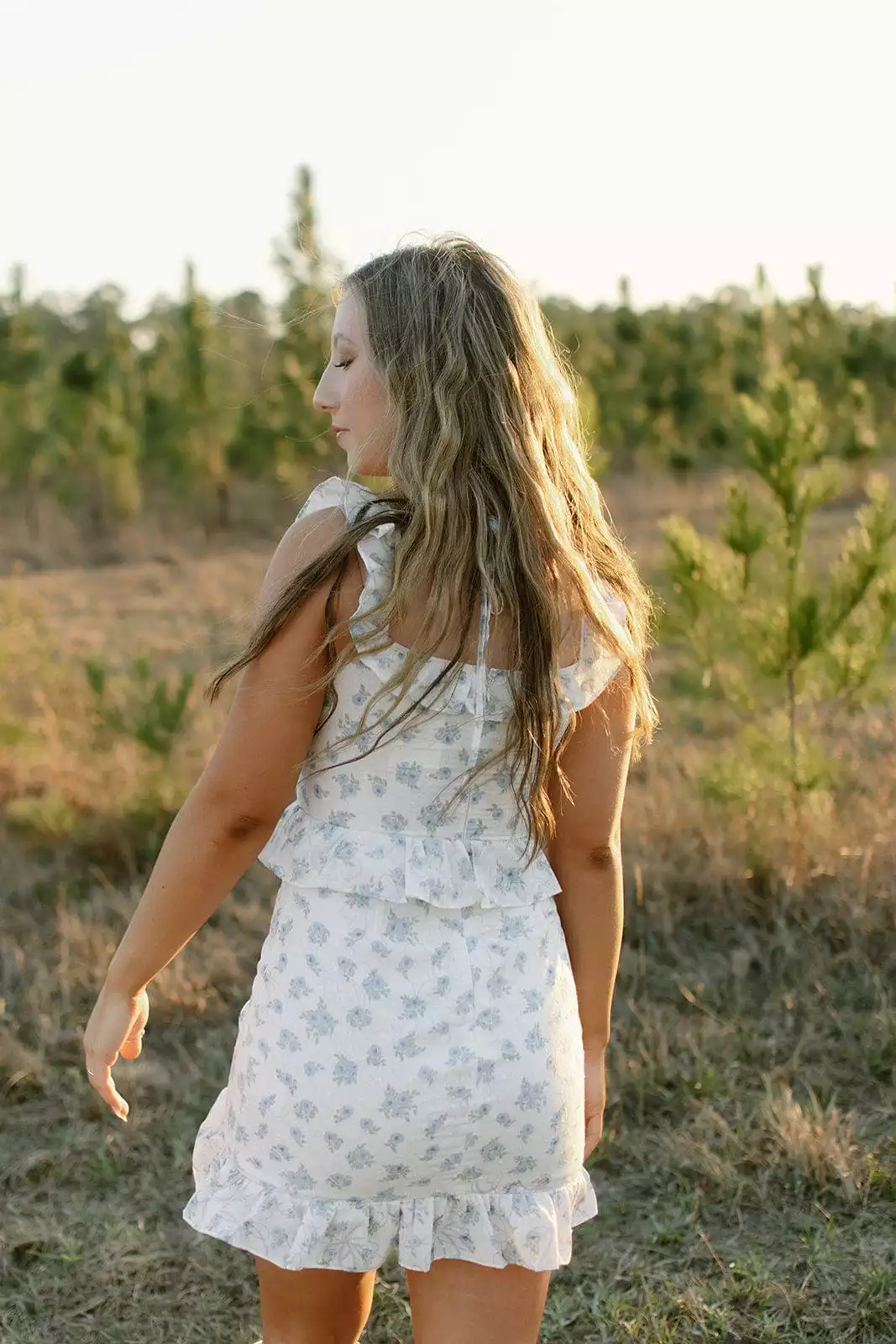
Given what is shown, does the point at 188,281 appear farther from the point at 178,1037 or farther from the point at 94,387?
the point at 178,1037

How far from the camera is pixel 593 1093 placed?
174 cm

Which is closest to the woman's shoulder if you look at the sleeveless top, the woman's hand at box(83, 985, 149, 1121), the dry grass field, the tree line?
the sleeveless top

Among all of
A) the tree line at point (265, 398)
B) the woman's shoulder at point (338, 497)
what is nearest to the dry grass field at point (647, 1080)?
the woman's shoulder at point (338, 497)

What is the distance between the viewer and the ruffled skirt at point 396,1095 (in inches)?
54.2

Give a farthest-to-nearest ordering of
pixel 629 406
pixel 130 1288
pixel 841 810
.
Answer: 1. pixel 629 406
2. pixel 841 810
3. pixel 130 1288

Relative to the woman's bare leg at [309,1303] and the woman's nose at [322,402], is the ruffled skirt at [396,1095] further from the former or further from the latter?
the woman's nose at [322,402]

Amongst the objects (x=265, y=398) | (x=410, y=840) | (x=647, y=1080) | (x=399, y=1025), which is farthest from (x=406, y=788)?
(x=265, y=398)

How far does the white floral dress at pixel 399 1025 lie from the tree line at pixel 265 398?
12.1 meters

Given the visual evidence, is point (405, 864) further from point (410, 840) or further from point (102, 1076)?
point (102, 1076)

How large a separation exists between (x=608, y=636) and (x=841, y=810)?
3.24 m

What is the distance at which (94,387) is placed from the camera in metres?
17.7

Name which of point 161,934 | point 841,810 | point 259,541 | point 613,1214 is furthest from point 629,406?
point 161,934

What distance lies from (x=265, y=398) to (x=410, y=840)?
17.1 m

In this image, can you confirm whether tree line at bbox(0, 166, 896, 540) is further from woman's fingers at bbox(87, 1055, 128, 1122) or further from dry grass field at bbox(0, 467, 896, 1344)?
woman's fingers at bbox(87, 1055, 128, 1122)
